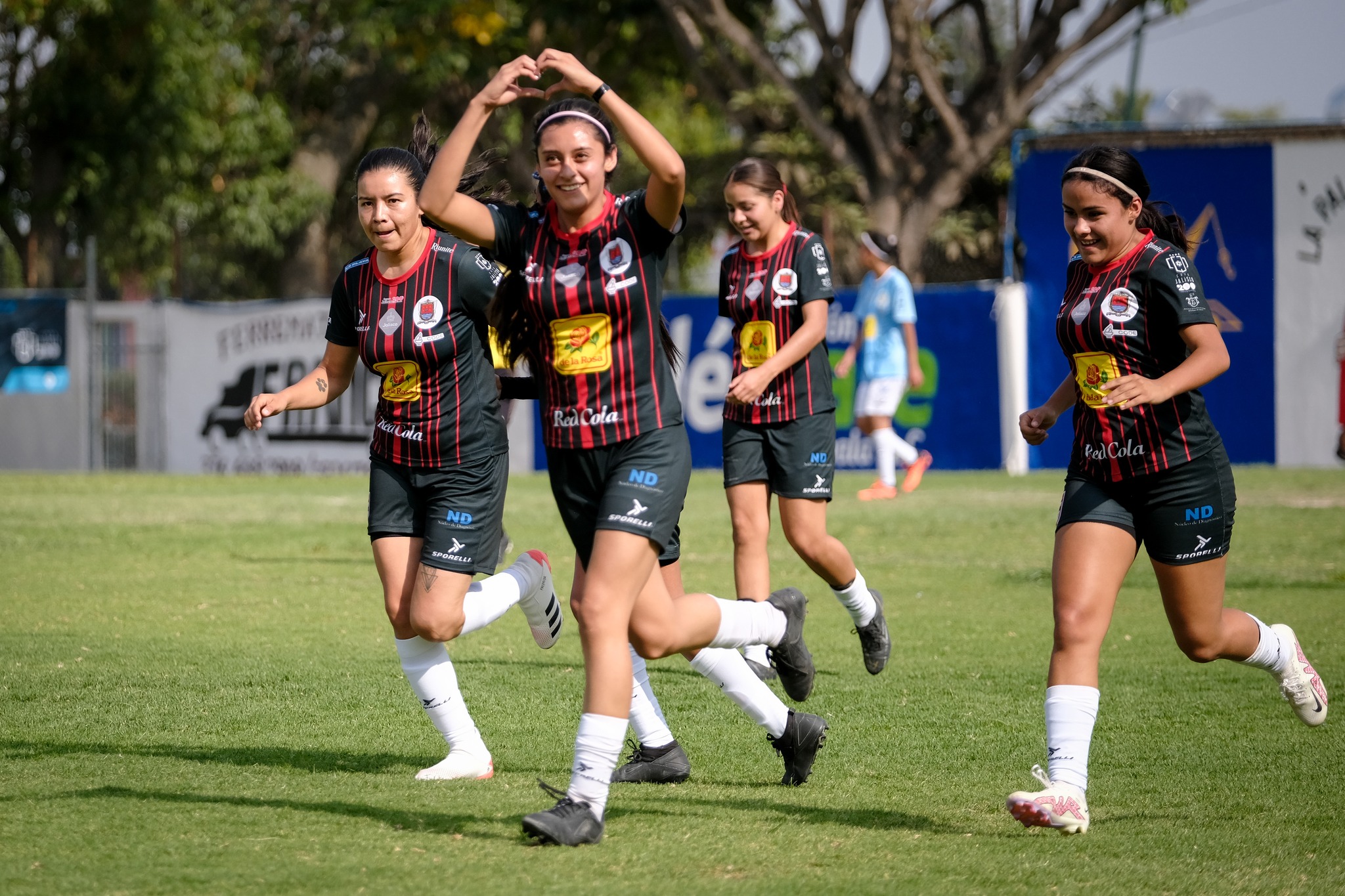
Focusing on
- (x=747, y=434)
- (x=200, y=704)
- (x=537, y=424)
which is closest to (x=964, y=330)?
(x=537, y=424)

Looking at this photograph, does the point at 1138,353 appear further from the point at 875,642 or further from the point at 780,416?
the point at 875,642

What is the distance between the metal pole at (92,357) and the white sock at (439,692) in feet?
54.7

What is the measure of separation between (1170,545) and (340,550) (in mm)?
8128

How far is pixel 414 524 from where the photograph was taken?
16.5 feet

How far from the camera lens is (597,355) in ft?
14.3

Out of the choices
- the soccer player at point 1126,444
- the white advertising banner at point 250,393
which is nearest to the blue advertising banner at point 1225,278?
the white advertising banner at point 250,393

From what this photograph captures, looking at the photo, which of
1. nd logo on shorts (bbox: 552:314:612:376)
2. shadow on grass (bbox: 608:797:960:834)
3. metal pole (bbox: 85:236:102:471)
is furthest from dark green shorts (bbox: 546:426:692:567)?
metal pole (bbox: 85:236:102:471)

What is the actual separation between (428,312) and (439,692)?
1281mm

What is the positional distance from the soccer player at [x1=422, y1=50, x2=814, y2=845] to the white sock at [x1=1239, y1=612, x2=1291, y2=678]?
1847mm

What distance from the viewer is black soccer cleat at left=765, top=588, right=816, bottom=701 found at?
16.4 ft

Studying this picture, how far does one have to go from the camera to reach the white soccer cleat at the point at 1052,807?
4.15 meters

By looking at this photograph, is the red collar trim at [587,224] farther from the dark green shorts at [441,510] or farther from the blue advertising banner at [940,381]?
the blue advertising banner at [940,381]

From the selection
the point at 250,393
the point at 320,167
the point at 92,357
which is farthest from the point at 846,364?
the point at 320,167

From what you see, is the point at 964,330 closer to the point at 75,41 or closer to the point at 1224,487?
the point at 1224,487
